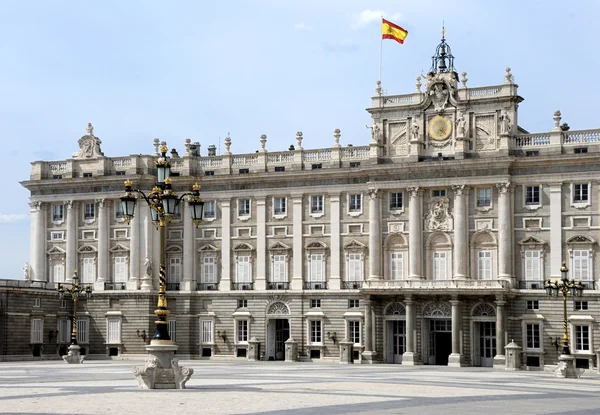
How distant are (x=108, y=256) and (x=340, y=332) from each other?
1904 centimetres

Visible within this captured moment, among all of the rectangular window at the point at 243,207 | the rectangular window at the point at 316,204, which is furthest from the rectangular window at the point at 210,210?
the rectangular window at the point at 316,204

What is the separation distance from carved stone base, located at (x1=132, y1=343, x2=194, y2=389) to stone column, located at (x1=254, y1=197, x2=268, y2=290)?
42.6 meters

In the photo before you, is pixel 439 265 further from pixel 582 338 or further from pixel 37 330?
pixel 37 330

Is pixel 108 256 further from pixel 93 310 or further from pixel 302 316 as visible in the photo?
pixel 302 316

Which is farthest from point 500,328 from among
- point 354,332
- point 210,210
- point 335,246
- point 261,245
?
point 210,210

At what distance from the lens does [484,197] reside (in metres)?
75.9

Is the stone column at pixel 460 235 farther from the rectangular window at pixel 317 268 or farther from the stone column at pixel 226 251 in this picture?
the stone column at pixel 226 251

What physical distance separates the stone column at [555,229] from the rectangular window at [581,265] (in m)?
0.94

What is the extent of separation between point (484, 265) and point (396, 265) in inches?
242

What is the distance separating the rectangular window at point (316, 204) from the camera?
8125 cm

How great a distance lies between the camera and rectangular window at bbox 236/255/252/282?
83438 millimetres

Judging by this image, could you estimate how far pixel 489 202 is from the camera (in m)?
75.6

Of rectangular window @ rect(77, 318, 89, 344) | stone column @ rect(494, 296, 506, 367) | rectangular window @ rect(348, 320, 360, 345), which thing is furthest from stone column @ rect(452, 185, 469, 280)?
rectangular window @ rect(77, 318, 89, 344)

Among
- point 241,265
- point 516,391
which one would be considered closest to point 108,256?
point 241,265
